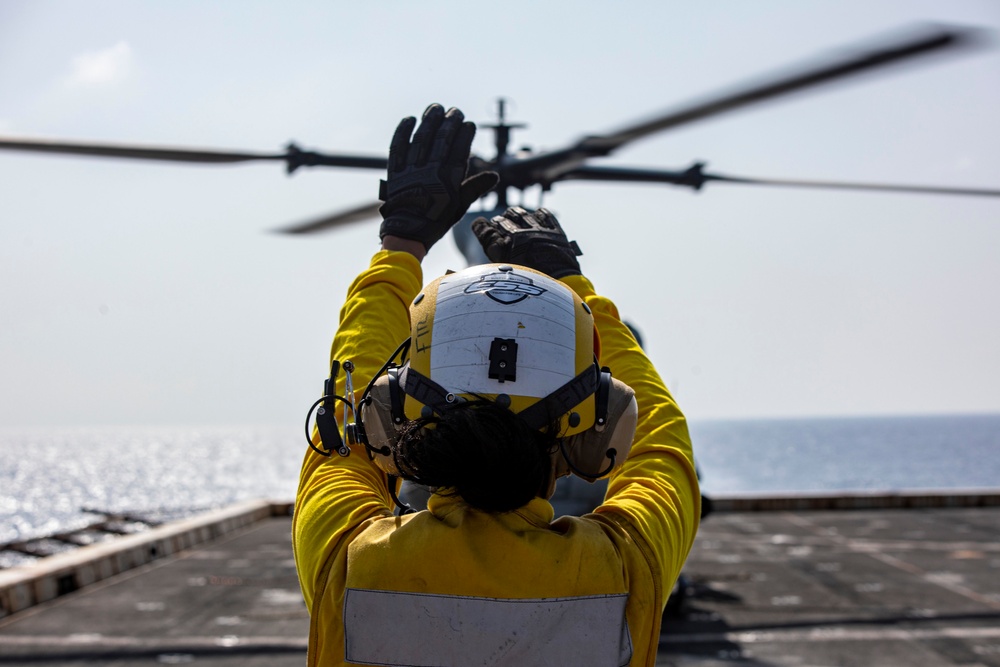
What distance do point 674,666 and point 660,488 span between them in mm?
6622

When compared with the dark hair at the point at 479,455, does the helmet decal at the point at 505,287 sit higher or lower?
higher

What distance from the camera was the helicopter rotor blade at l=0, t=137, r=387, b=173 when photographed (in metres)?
5.20

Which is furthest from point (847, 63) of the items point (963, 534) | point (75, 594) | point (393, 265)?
point (963, 534)

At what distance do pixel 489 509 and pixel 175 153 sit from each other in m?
4.65

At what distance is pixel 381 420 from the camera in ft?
5.64

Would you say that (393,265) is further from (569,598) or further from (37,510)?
(37,510)

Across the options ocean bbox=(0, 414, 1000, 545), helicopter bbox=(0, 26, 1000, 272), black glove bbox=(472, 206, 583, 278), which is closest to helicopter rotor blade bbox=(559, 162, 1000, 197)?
helicopter bbox=(0, 26, 1000, 272)

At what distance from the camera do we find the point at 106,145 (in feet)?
17.6

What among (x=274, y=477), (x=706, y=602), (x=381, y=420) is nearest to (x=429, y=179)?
(x=381, y=420)

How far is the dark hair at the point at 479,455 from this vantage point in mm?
1540

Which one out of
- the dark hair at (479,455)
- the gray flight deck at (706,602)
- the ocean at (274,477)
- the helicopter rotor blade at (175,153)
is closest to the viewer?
the dark hair at (479,455)

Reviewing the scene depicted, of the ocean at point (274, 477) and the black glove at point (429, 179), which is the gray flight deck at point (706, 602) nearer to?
the black glove at point (429, 179)

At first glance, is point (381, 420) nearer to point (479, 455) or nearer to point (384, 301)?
point (479, 455)

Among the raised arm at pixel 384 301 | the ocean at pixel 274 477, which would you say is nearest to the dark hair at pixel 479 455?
the raised arm at pixel 384 301
